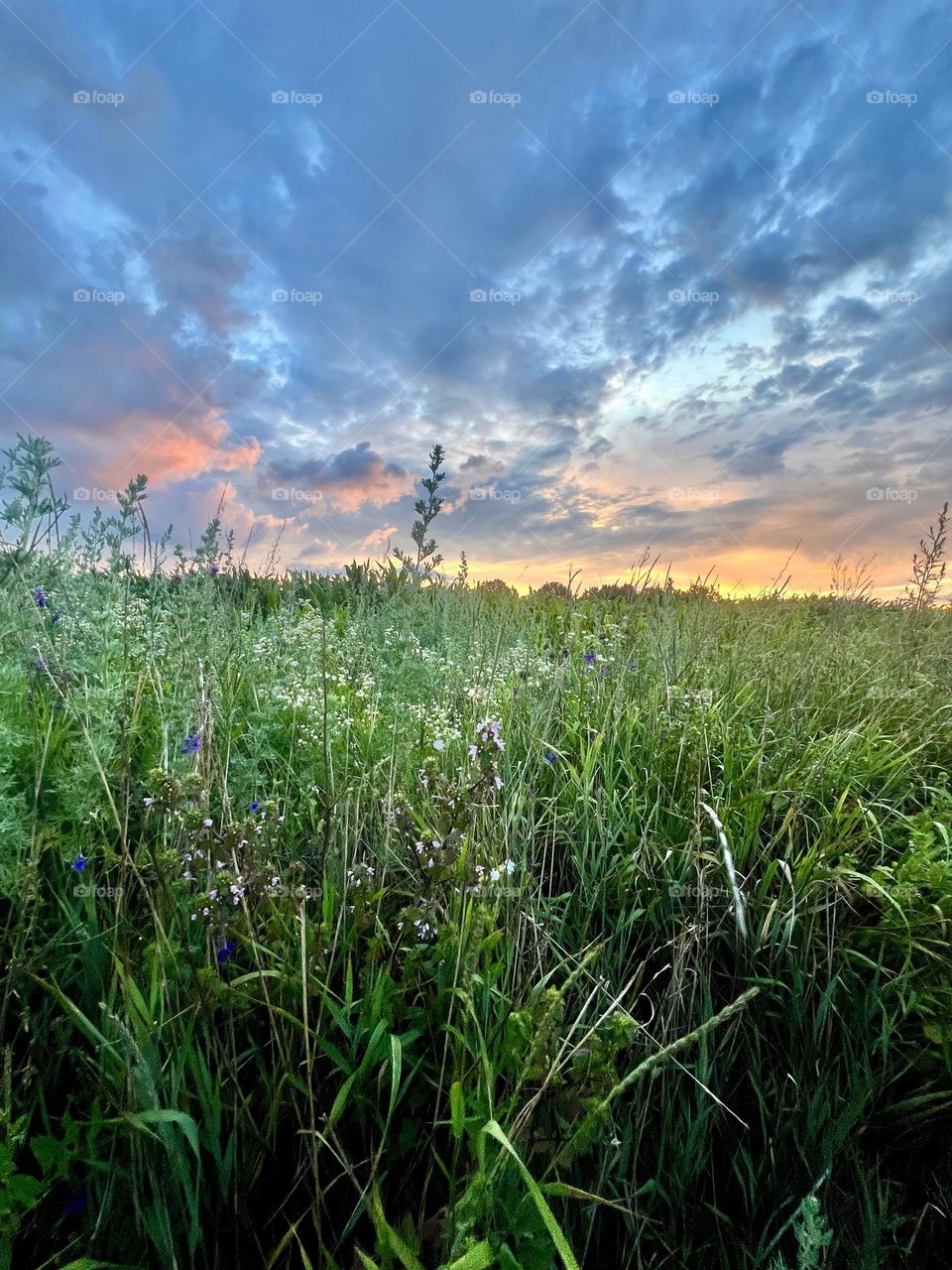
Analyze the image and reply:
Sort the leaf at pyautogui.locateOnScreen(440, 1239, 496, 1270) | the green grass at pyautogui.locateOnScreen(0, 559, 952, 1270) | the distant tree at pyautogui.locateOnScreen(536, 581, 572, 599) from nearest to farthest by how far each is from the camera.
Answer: the leaf at pyautogui.locateOnScreen(440, 1239, 496, 1270)
the green grass at pyautogui.locateOnScreen(0, 559, 952, 1270)
the distant tree at pyautogui.locateOnScreen(536, 581, 572, 599)

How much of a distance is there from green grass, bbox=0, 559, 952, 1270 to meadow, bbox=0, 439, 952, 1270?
15 mm

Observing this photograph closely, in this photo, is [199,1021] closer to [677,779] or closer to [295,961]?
[295,961]

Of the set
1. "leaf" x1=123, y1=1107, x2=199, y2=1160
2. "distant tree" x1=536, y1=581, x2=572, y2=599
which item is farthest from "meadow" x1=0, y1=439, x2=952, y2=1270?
"distant tree" x1=536, y1=581, x2=572, y2=599

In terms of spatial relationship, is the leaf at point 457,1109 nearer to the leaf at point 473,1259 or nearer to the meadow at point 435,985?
the meadow at point 435,985

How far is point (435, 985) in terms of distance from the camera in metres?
1.96

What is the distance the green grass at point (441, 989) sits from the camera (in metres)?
1.53

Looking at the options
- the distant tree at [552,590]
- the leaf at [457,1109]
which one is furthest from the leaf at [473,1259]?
the distant tree at [552,590]

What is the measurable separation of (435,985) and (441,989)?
0.26 m

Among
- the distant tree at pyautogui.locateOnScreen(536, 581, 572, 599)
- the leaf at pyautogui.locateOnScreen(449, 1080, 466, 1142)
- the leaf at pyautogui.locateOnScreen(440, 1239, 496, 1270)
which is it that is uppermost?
the distant tree at pyautogui.locateOnScreen(536, 581, 572, 599)

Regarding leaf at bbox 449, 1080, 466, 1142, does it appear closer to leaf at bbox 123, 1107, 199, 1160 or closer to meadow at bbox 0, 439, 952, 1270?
meadow at bbox 0, 439, 952, 1270

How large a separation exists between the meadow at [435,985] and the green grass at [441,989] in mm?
15

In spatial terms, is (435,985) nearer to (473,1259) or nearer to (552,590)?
(473,1259)

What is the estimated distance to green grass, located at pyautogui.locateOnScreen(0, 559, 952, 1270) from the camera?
5.00 feet

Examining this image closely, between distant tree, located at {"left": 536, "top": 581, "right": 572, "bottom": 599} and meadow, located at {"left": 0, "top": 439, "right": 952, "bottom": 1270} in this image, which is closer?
meadow, located at {"left": 0, "top": 439, "right": 952, "bottom": 1270}
